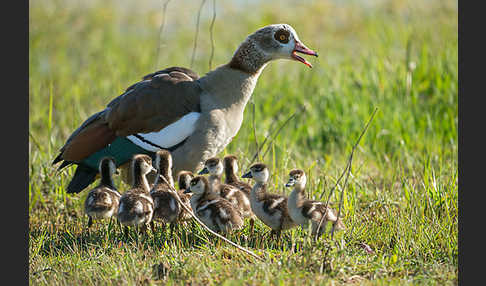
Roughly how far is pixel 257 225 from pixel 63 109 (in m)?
4.75

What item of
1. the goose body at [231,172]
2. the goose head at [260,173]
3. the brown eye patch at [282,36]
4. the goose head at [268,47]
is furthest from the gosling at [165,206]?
the brown eye patch at [282,36]

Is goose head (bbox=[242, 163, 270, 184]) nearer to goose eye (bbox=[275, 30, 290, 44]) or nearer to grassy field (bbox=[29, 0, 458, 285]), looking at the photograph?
grassy field (bbox=[29, 0, 458, 285])

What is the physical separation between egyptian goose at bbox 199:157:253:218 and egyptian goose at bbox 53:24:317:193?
12.6 inches

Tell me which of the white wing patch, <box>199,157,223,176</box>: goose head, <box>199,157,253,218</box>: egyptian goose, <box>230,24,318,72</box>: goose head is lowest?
<box>199,157,253,218</box>: egyptian goose

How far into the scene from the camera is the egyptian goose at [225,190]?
17.6ft

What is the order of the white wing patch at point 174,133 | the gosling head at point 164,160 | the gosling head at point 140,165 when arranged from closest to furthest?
the gosling head at point 140,165 < the gosling head at point 164,160 < the white wing patch at point 174,133

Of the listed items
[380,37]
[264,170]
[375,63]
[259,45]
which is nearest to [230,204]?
[264,170]

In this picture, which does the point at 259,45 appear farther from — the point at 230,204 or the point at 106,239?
the point at 106,239

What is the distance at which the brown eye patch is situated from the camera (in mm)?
5957

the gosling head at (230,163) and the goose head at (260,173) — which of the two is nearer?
the goose head at (260,173)

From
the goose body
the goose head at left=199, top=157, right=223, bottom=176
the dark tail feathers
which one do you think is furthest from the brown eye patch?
the dark tail feathers

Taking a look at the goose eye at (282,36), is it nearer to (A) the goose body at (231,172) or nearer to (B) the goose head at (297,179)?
(A) the goose body at (231,172)

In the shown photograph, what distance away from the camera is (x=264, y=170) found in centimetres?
521

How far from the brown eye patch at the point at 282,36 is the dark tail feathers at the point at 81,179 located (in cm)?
209
